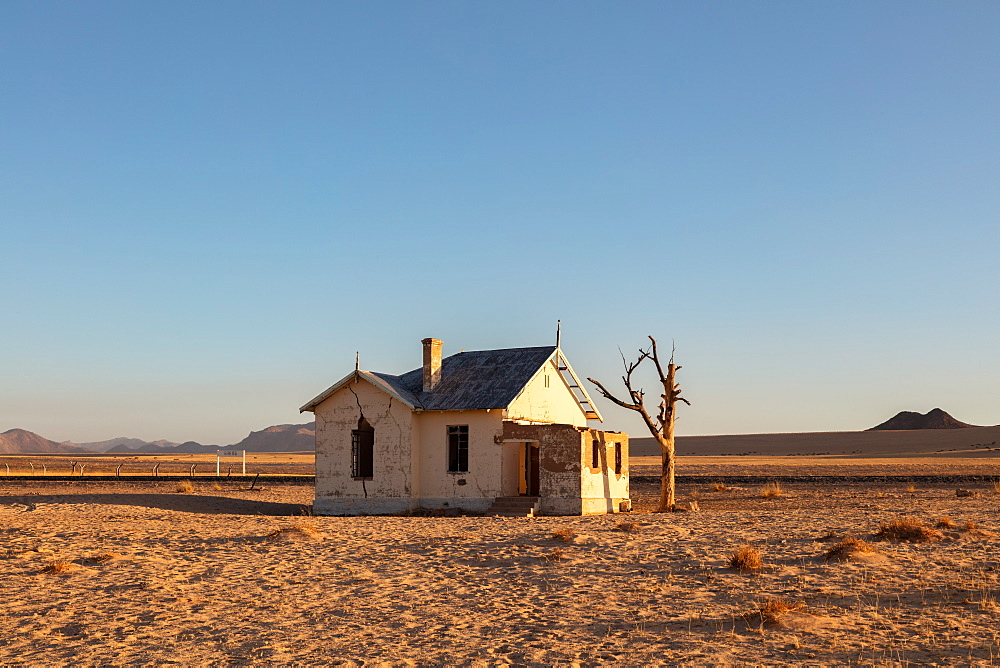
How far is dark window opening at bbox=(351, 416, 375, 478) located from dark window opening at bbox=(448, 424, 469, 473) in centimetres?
258

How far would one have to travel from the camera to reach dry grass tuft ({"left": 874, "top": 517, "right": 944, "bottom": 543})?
16812mm

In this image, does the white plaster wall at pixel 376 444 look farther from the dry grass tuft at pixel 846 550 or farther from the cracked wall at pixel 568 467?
the dry grass tuft at pixel 846 550

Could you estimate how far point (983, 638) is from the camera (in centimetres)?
1062

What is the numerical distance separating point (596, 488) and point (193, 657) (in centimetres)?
1793

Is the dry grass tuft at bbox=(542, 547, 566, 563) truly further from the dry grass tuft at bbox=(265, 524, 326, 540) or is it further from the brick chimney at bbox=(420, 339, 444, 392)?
the brick chimney at bbox=(420, 339, 444, 392)

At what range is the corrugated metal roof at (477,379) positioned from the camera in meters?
28.7

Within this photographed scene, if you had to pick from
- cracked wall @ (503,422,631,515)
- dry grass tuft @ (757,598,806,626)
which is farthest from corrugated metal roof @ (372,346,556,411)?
dry grass tuft @ (757,598,806,626)

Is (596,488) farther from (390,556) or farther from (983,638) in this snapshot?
(983,638)

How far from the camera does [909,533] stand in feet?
55.7

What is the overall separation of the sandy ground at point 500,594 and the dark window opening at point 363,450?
724 cm

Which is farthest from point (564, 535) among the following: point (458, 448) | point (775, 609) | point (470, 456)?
point (458, 448)

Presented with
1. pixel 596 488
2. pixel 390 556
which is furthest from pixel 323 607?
pixel 596 488

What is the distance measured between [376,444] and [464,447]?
290 centimetres

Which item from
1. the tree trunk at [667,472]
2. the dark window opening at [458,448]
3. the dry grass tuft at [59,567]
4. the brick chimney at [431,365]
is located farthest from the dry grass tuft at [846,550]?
the brick chimney at [431,365]
